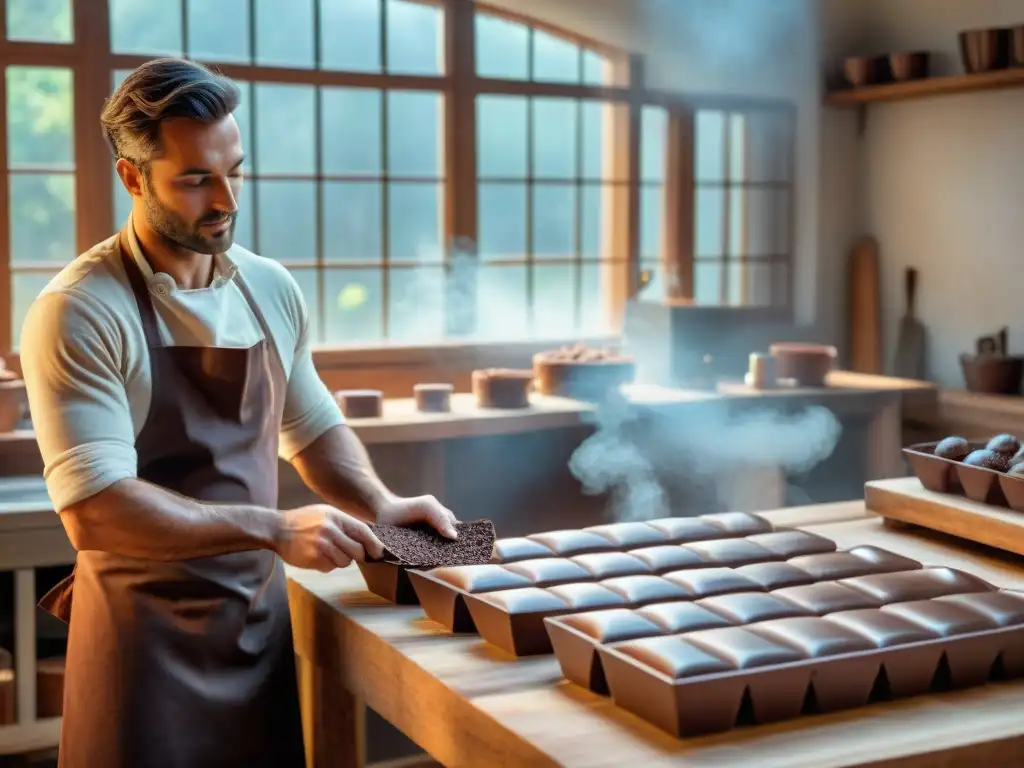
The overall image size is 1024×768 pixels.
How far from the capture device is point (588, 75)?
6434mm

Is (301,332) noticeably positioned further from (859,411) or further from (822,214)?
(822,214)

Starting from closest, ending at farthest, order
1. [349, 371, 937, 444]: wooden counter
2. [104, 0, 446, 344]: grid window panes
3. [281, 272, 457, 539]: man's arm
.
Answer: [281, 272, 457, 539]: man's arm < [349, 371, 937, 444]: wooden counter < [104, 0, 446, 344]: grid window panes

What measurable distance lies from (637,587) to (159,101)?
1.01 metres

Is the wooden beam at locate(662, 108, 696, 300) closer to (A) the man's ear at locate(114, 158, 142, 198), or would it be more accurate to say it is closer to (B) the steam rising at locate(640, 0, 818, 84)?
(B) the steam rising at locate(640, 0, 818, 84)

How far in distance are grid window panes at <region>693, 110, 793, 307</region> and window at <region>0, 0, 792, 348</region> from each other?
0.04ft

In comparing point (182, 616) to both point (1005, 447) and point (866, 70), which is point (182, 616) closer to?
point (1005, 447)

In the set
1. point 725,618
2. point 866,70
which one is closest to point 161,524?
point 725,618

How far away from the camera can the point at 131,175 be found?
6.69 feet

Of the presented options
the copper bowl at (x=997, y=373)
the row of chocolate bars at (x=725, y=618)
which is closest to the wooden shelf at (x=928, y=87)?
the copper bowl at (x=997, y=373)

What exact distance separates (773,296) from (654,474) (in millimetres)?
2574

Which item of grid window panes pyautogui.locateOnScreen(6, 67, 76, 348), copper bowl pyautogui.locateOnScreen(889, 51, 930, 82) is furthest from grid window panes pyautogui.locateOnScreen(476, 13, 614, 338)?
grid window panes pyautogui.locateOnScreen(6, 67, 76, 348)

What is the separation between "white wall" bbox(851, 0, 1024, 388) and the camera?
6.09 meters

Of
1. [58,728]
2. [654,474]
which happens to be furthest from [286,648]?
[654,474]

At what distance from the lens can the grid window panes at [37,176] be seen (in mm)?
5195
